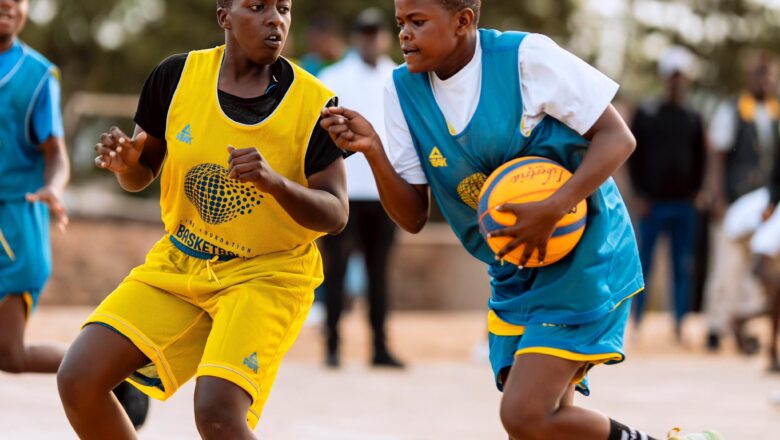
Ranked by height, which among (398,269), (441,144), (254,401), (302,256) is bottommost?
(398,269)

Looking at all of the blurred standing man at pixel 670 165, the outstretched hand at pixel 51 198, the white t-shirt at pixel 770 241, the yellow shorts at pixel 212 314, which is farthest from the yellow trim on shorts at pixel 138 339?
the blurred standing man at pixel 670 165

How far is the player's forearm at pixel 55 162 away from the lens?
20.7 feet

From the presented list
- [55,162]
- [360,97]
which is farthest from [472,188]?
[360,97]

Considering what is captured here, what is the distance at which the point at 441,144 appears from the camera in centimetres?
468

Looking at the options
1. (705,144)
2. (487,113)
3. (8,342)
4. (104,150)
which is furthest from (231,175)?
(705,144)

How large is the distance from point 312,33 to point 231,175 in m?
7.79

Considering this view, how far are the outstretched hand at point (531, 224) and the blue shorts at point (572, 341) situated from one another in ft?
1.11

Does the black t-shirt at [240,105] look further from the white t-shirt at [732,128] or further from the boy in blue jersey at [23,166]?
the white t-shirt at [732,128]

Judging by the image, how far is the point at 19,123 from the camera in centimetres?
638

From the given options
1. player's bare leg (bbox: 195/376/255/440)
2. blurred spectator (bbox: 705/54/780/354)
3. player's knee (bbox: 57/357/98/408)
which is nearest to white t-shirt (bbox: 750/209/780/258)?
blurred spectator (bbox: 705/54/780/354)

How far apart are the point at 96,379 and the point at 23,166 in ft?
7.32

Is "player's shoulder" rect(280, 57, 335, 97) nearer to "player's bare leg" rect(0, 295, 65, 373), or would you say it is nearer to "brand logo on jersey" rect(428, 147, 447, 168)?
"brand logo on jersey" rect(428, 147, 447, 168)

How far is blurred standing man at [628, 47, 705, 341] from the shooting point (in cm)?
1189

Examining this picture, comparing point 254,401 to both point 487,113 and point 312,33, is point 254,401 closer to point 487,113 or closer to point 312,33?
point 487,113
